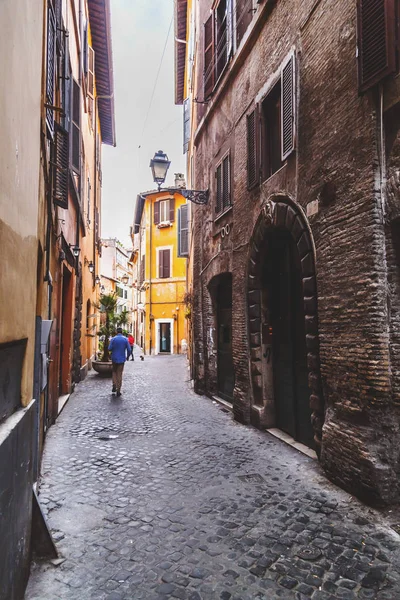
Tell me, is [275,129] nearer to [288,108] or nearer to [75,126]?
[288,108]

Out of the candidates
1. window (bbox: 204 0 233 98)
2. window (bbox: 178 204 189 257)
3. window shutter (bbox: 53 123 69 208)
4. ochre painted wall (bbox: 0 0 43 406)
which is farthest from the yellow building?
ochre painted wall (bbox: 0 0 43 406)

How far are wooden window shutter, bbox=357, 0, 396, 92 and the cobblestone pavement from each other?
4.19 metres

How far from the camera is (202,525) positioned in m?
3.67

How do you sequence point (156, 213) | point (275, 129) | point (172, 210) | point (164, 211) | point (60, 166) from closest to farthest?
1. point (60, 166)
2. point (275, 129)
3. point (172, 210)
4. point (164, 211)
5. point (156, 213)

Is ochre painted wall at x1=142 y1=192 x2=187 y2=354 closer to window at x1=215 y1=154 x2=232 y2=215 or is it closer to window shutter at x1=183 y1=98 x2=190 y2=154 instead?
window shutter at x1=183 y1=98 x2=190 y2=154

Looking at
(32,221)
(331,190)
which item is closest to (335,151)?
(331,190)

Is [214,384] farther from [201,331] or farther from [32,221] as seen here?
[32,221]

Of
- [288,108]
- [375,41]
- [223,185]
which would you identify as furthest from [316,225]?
[223,185]

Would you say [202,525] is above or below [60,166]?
below

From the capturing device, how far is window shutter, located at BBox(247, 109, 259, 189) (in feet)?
24.3

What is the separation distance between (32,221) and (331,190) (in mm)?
3329

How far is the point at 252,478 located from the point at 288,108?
16.5 ft

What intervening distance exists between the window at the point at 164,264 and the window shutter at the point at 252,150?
2277cm

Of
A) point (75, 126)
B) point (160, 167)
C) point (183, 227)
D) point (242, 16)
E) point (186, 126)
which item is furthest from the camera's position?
point (183, 227)
